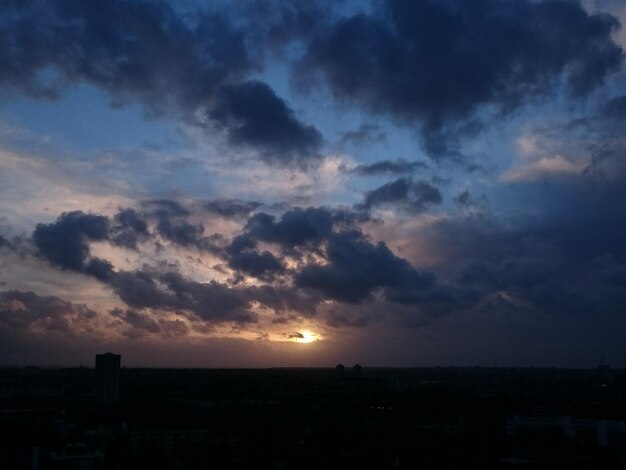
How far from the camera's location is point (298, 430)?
138 feet

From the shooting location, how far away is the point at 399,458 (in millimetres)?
30969

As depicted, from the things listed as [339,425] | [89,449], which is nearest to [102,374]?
[339,425]

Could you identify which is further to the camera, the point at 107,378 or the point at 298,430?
the point at 107,378

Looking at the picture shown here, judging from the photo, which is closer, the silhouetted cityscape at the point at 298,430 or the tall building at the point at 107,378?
the silhouetted cityscape at the point at 298,430

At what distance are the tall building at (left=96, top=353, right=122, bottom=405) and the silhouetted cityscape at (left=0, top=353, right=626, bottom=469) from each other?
10 centimetres

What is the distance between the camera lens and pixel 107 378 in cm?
5844

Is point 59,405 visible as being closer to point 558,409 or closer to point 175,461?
point 175,461

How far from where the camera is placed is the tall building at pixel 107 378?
5841cm

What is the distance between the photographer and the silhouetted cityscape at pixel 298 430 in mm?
29484

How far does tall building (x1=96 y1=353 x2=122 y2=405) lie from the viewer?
58.4 m

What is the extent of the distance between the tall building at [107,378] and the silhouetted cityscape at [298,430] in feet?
0.32

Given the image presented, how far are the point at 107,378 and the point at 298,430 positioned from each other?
22.7m

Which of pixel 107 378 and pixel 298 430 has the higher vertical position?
pixel 107 378

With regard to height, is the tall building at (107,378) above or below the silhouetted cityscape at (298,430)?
above
